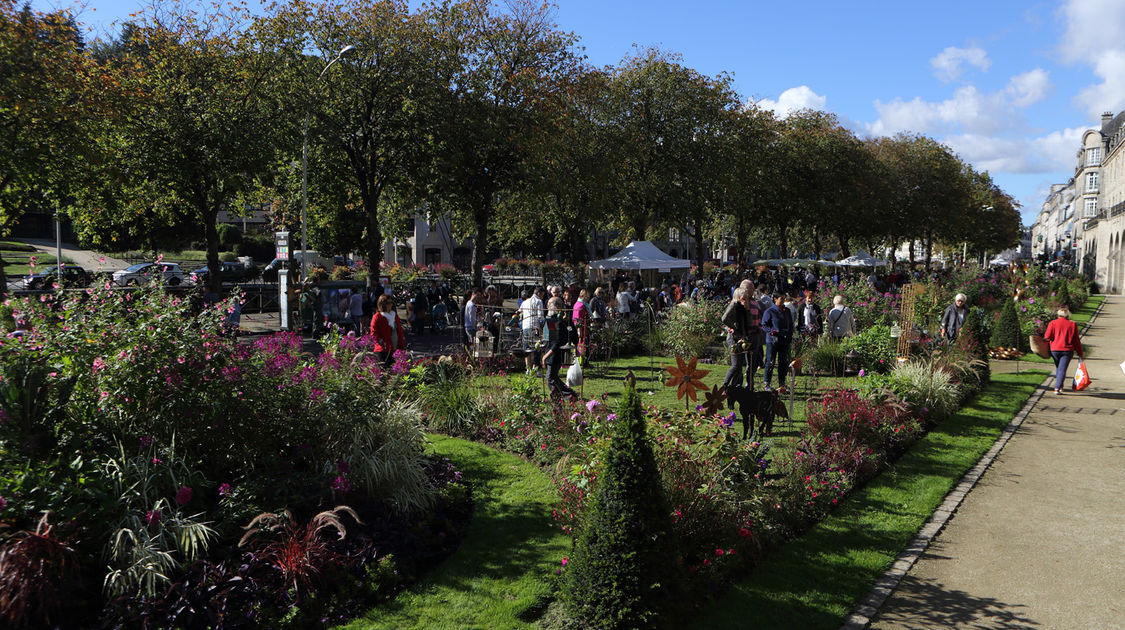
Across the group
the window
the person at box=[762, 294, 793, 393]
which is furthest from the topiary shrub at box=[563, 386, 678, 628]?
the window

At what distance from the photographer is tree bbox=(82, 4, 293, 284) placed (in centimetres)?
1998

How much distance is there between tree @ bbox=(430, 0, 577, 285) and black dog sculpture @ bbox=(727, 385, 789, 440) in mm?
15343

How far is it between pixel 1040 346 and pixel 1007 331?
2.65 feet

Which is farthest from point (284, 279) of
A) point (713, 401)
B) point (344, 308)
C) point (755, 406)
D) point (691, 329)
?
point (755, 406)

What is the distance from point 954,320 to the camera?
14.9 meters

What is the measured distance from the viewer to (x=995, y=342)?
715 inches

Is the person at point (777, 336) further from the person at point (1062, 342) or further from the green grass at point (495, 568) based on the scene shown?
the green grass at point (495, 568)

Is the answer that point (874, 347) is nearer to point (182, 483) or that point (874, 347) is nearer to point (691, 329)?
point (691, 329)

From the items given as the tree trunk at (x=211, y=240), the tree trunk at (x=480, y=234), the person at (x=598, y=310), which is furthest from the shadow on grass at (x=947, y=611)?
the tree trunk at (x=211, y=240)

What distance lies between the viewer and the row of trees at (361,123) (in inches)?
706

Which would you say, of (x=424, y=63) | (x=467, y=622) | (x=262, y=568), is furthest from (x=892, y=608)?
(x=424, y=63)

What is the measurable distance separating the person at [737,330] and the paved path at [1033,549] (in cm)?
324

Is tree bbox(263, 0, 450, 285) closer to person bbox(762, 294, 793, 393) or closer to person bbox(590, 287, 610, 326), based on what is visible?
person bbox(590, 287, 610, 326)

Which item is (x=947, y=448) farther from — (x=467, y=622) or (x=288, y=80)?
(x=288, y=80)
